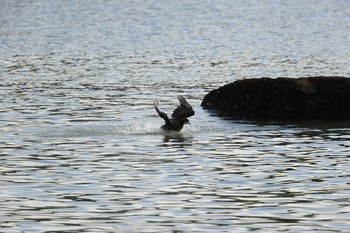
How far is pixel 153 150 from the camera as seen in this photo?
21922 mm

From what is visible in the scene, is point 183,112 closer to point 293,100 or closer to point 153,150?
point 153,150

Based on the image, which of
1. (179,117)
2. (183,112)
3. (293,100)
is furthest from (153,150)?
(293,100)

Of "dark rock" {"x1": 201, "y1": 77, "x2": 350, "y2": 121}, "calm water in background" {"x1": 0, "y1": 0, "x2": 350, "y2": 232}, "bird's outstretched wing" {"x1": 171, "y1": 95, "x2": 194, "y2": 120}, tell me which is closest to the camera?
"calm water in background" {"x1": 0, "y1": 0, "x2": 350, "y2": 232}

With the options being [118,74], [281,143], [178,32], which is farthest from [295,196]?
[178,32]

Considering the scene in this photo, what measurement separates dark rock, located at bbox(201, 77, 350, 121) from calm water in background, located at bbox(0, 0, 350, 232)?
952 millimetres

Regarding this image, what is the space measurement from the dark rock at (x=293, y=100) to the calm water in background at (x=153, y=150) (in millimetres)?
952

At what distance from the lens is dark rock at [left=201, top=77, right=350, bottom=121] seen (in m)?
27.1

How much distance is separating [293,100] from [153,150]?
6.46 meters

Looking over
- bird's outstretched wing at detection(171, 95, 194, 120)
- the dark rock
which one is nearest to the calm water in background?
bird's outstretched wing at detection(171, 95, 194, 120)

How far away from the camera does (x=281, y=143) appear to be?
23.0 meters

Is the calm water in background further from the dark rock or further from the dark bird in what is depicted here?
the dark rock

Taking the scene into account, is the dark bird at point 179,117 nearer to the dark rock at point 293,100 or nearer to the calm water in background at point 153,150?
the calm water in background at point 153,150

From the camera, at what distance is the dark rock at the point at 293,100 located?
88.9 feet

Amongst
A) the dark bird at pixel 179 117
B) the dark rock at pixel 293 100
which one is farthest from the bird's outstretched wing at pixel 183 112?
the dark rock at pixel 293 100
